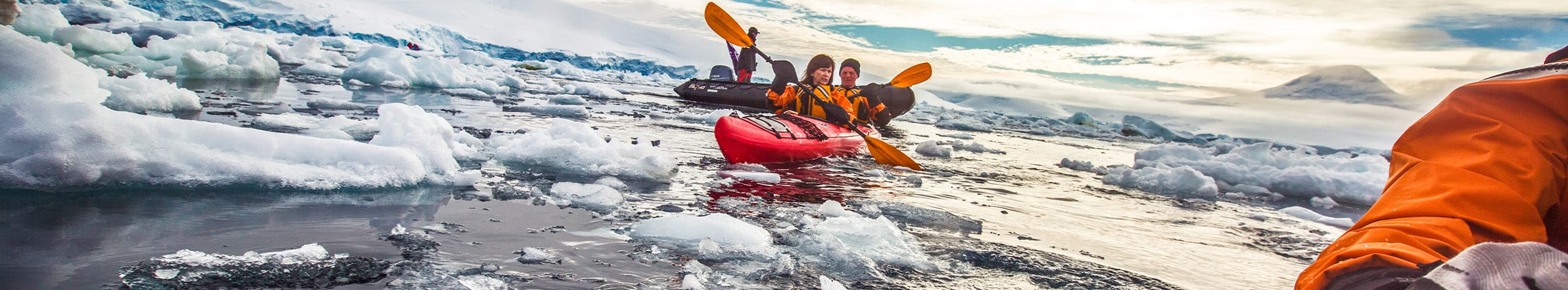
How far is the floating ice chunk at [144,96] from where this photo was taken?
19.7ft

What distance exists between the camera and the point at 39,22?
11.9 m

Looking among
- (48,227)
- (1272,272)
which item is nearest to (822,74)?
(1272,272)

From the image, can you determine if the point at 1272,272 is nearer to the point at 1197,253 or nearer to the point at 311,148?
the point at 1197,253

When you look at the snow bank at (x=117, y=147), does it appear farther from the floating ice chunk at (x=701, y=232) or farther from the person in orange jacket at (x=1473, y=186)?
the person in orange jacket at (x=1473, y=186)

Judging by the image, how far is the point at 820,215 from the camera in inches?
165

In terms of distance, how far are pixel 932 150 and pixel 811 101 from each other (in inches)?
87.6

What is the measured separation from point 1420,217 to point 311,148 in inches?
155

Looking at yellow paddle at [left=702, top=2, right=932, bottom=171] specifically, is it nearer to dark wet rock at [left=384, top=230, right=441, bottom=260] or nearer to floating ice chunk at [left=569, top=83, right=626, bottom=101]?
dark wet rock at [left=384, top=230, right=441, bottom=260]

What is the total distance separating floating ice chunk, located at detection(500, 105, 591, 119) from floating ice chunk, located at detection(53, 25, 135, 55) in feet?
19.8

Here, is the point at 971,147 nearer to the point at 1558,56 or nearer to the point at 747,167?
the point at 747,167

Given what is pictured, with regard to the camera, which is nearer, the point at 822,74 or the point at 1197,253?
the point at 1197,253

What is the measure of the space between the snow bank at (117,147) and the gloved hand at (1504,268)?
385cm

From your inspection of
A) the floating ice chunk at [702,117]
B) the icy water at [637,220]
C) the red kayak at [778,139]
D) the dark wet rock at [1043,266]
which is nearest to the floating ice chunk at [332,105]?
the icy water at [637,220]

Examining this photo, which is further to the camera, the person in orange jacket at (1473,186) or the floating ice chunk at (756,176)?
the floating ice chunk at (756,176)
